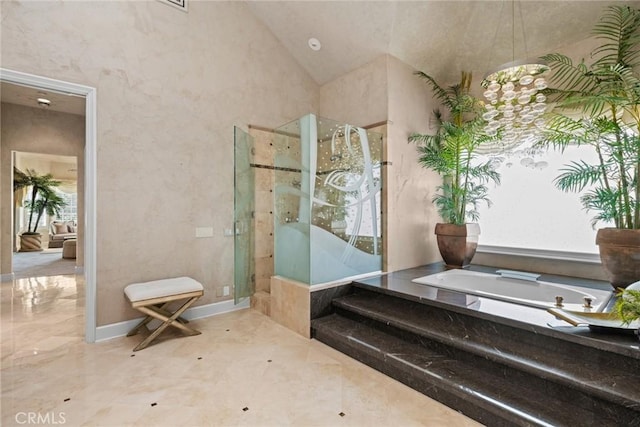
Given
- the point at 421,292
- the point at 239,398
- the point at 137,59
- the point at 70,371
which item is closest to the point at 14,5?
the point at 137,59

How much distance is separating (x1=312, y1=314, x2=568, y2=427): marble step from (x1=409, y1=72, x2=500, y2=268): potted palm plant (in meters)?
1.88

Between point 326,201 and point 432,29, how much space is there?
243cm

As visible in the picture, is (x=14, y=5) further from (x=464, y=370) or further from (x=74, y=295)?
(x=464, y=370)

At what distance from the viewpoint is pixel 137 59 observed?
10.0 ft

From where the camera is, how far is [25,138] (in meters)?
4.99

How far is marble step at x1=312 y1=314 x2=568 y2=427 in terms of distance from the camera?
63.9 inches

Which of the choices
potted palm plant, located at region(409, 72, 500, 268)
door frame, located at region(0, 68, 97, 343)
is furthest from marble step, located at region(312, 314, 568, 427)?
door frame, located at region(0, 68, 97, 343)

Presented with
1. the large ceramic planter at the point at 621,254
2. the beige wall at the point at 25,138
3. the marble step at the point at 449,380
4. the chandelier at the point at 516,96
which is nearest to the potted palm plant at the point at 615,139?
the large ceramic planter at the point at 621,254

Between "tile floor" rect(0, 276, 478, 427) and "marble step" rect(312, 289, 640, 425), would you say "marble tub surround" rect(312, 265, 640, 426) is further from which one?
"tile floor" rect(0, 276, 478, 427)

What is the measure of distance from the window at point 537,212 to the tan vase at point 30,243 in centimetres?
1223

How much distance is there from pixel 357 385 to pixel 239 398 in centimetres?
84

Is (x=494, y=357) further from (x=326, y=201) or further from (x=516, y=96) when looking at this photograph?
(x=516, y=96)

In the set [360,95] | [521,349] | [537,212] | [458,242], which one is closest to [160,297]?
[521,349]

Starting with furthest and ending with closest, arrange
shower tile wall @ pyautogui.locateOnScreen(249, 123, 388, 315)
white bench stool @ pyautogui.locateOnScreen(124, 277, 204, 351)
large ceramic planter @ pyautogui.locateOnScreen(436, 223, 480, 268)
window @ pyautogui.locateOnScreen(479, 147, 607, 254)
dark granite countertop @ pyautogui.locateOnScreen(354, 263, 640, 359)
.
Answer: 1. shower tile wall @ pyautogui.locateOnScreen(249, 123, 388, 315)
2. large ceramic planter @ pyautogui.locateOnScreen(436, 223, 480, 268)
3. window @ pyautogui.locateOnScreen(479, 147, 607, 254)
4. white bench stool @ pyautogui.locateOnScreen(124, 277, 204, 351)
5. dark granite countertop @ pyautogui.locateOnScreen(354, 263, 640, 359)
